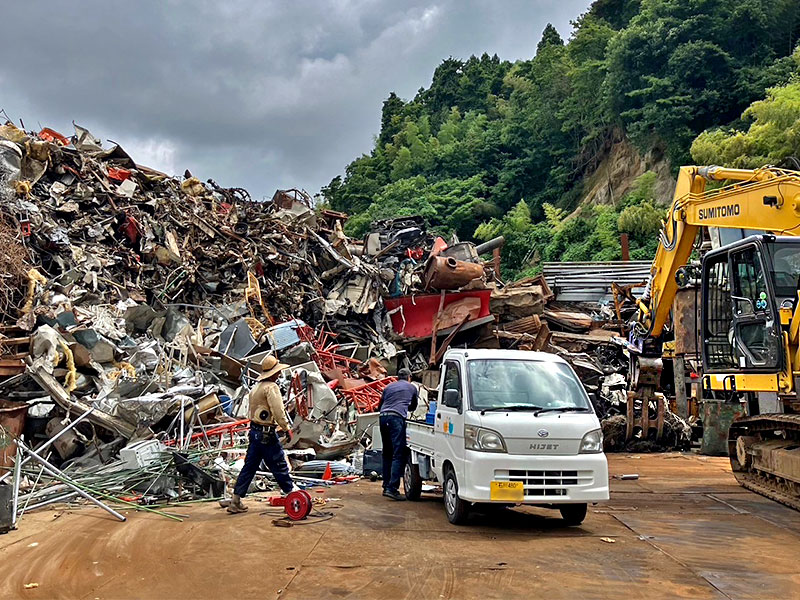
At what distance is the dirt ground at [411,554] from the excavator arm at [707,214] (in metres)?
4.08

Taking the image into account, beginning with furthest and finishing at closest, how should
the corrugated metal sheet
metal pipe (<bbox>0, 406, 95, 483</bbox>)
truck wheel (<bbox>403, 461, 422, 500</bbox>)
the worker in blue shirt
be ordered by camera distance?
the corrugated metal sheet, the worker in blue shirt, truck wheel (<bbox>403, 461, 422, 500</bbox>), metal pipe (<bbox>0, 406, 95, 483</bbox>)

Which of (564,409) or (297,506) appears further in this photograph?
(297,506)

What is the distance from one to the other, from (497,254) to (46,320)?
18.9m

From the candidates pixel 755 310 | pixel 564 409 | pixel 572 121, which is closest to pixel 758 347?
pixel 755 310

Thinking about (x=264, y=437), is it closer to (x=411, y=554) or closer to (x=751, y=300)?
(x=411, y=554)

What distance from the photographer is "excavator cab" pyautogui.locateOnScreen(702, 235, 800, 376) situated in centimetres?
937

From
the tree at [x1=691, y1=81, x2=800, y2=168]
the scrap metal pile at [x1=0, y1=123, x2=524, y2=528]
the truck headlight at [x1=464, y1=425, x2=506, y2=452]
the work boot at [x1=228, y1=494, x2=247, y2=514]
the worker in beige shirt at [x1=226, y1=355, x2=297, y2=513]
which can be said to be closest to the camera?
the truck headlight at [x1=464, y1=425, x2=506, y2=452]

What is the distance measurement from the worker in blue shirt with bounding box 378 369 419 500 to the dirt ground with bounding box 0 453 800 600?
49 centimetres

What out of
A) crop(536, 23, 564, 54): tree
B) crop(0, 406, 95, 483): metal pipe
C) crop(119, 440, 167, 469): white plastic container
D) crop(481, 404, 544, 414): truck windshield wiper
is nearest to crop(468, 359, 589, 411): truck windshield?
crop(481, 404, 544, 414): truck windshield wiper

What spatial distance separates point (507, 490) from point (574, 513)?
111cm

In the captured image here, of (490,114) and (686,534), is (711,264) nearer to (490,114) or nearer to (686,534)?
(686,534)

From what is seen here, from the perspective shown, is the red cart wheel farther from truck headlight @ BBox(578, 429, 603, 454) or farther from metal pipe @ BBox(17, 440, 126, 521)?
truck headlight @ BBox(578, 429, 603, 454)

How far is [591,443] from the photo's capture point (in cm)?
838

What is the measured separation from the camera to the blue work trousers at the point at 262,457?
9.10 metres
